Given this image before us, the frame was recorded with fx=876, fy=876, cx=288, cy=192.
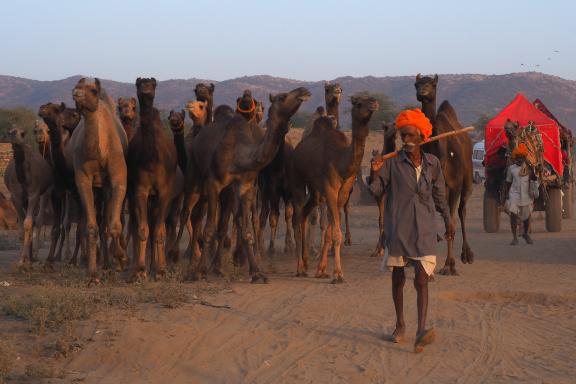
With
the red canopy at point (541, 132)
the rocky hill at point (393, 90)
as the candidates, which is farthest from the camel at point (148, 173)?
the rocky hill at point (393, 90)

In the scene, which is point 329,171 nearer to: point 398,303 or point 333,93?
point 333,93

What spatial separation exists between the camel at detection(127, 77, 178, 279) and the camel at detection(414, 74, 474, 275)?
3577 mm

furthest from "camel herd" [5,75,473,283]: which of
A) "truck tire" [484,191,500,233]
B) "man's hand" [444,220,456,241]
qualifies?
"truck tire" [484,191,500,233]

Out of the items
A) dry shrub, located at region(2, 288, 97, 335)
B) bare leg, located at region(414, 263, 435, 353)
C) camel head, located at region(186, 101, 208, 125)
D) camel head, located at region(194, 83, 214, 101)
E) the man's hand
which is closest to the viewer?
bare leg, located at region(414, 263, 435, 353)

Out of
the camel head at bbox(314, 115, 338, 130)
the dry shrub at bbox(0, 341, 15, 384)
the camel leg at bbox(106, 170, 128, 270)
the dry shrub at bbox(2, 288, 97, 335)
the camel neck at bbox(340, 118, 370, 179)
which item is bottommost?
the dry shrub at bbox(0, 341, 15, 384)

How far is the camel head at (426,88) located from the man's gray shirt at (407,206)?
4447mm

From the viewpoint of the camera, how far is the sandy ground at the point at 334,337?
22.8 feet

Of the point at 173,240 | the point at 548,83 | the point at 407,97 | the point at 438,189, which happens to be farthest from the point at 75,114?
the point at 548,83

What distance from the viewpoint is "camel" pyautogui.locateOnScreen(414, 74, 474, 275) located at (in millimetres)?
12102

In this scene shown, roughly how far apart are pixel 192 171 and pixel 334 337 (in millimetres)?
4885

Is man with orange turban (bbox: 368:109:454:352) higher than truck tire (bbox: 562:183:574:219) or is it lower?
higher

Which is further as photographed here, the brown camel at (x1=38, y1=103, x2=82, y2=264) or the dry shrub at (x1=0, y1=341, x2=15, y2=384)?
the brown camel at (x1=38, y1=103, x2=82, y2=264)

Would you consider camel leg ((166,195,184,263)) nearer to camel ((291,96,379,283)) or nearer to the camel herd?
the camel herd

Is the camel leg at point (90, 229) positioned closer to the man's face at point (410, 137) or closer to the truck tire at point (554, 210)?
the man's face at point (410, 137)
